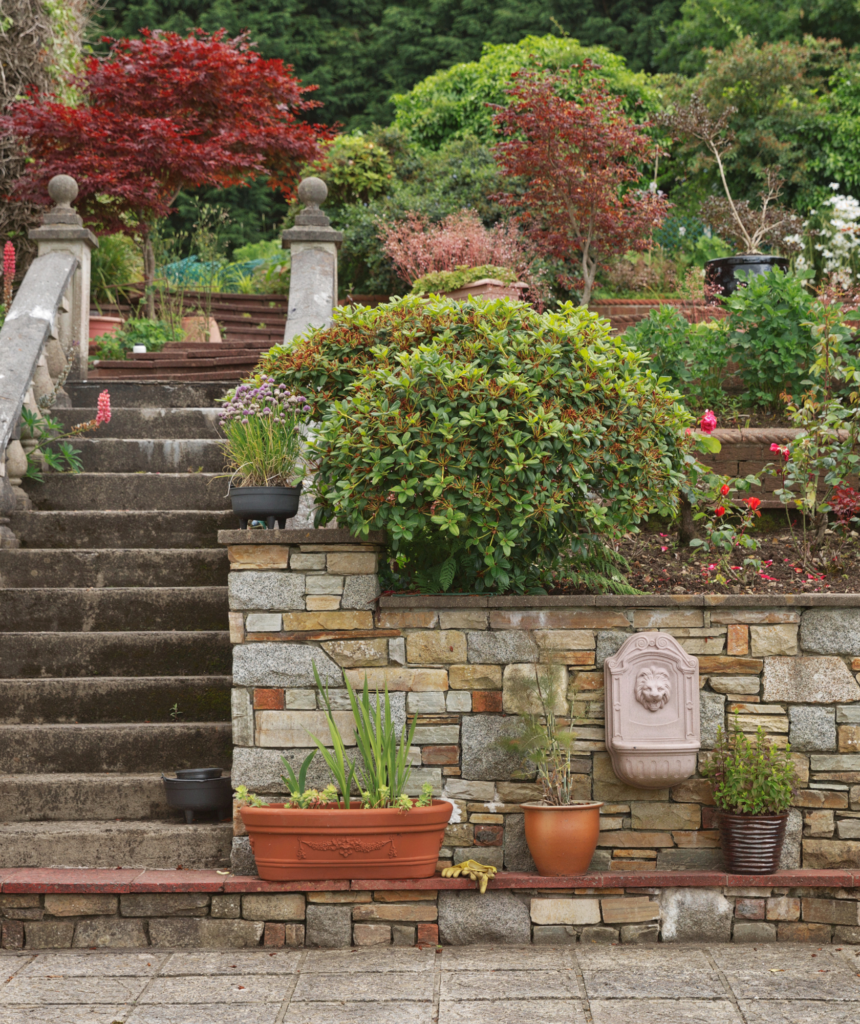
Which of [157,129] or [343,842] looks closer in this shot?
[343,842]

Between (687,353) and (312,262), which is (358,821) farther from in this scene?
(312,262)

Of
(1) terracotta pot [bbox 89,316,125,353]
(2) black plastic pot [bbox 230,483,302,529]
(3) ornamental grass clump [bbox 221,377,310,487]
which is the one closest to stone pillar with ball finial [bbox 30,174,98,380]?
(1) terracotta pot [bbox 89,316,125,353]

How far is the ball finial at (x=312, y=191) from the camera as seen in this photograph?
6.65m

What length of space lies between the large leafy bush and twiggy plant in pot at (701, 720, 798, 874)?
979 mm

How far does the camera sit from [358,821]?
3.65m

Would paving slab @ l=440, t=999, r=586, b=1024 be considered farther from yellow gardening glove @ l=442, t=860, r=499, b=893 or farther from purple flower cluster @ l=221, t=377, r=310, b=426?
purple flower cluster @ l=221, t=377, r=310, b=426

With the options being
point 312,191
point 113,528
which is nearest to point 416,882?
point 113,528

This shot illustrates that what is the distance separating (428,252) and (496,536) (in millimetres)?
5862

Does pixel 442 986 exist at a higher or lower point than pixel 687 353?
lower

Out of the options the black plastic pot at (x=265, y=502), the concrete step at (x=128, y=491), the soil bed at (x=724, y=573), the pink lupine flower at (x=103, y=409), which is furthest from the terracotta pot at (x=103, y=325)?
the soil bed at (x=724, y=573)

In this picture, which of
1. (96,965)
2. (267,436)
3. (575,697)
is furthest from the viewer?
(267,436)

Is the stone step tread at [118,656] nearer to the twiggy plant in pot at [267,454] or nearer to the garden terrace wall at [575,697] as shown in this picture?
the twiggy plant in pot at [267,454]

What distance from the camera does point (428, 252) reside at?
9.09 metres

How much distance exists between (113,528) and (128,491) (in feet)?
1.10
